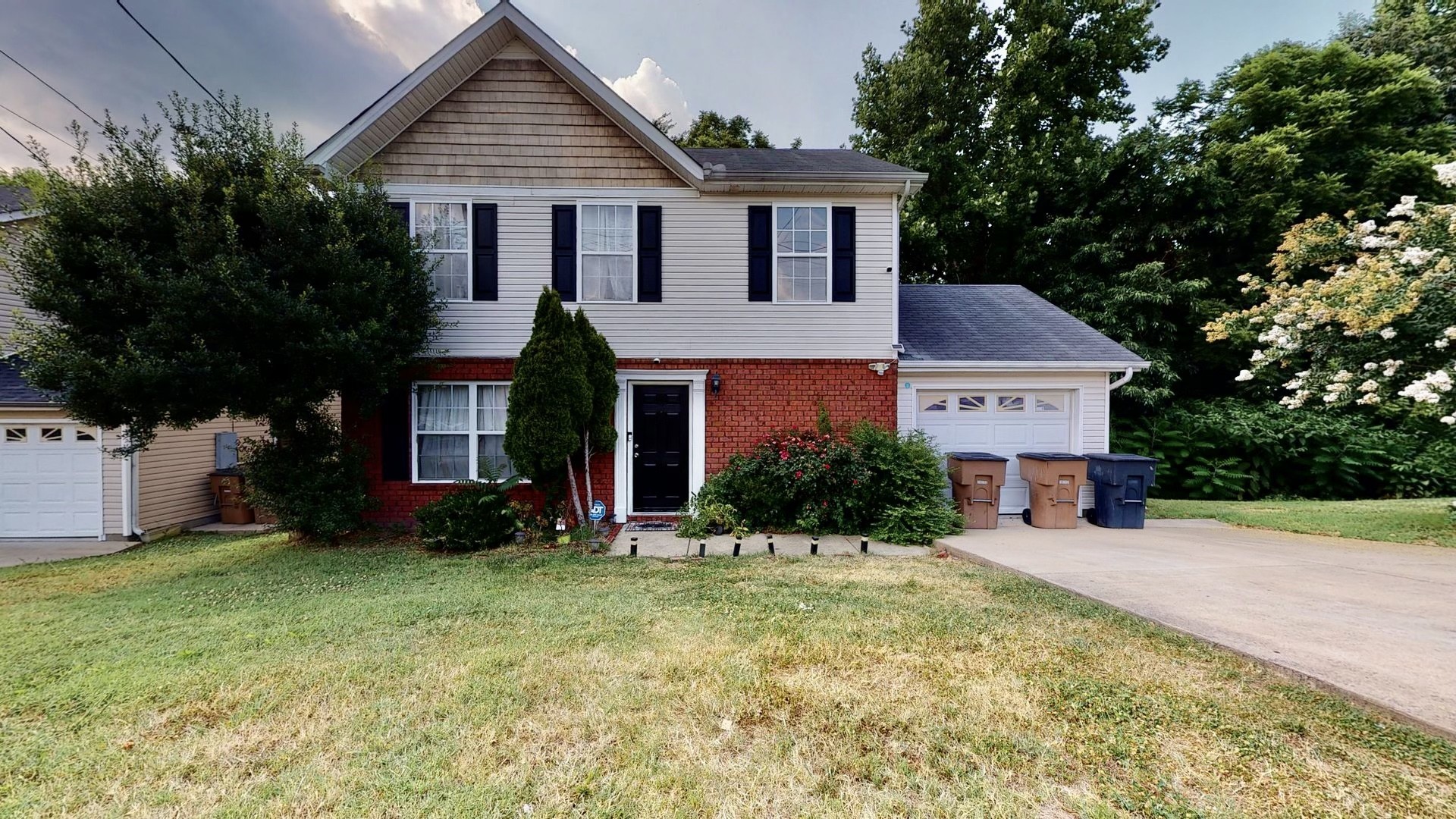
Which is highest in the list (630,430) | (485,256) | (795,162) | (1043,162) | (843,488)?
(1043,162)

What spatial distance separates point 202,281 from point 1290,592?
1157 cm

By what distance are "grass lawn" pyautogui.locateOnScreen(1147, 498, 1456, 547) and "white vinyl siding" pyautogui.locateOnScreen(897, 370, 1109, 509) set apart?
6.69 feet

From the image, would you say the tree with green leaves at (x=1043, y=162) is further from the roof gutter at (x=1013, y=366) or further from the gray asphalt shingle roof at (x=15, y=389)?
the gray asphalt shingle roof at (x=15, y=389)

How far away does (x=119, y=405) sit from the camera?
19.9 ft

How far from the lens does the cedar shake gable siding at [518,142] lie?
809 centimetres

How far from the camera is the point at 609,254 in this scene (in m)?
8.25

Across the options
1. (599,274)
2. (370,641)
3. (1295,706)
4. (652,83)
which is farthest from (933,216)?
(370,641)

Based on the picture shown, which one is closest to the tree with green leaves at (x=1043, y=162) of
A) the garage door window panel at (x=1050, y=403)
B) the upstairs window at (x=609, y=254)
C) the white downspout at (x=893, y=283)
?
the garage door window panel at (x=1050, y=403)

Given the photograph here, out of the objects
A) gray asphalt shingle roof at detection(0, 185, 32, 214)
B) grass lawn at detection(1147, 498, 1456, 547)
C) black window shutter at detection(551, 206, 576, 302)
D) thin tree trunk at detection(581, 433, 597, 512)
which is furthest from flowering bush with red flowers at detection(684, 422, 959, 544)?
gray asphalt shingle roof at detection(0, 185, 32, 214)

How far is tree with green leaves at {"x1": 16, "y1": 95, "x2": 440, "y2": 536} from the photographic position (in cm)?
581

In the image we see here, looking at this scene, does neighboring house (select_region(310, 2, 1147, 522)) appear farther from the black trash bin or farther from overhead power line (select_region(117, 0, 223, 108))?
overhead power line (select_region(117, 0, 223, 108))

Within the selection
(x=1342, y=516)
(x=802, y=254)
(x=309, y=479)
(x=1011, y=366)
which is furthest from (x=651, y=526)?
(x=1342, y=516)

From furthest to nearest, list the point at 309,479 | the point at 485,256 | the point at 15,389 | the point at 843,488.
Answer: the point at 15,389 → the point at 485,256 → the point at 843,488 → the point at 309,479

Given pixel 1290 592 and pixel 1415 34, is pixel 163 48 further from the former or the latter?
pixel 1415 34
